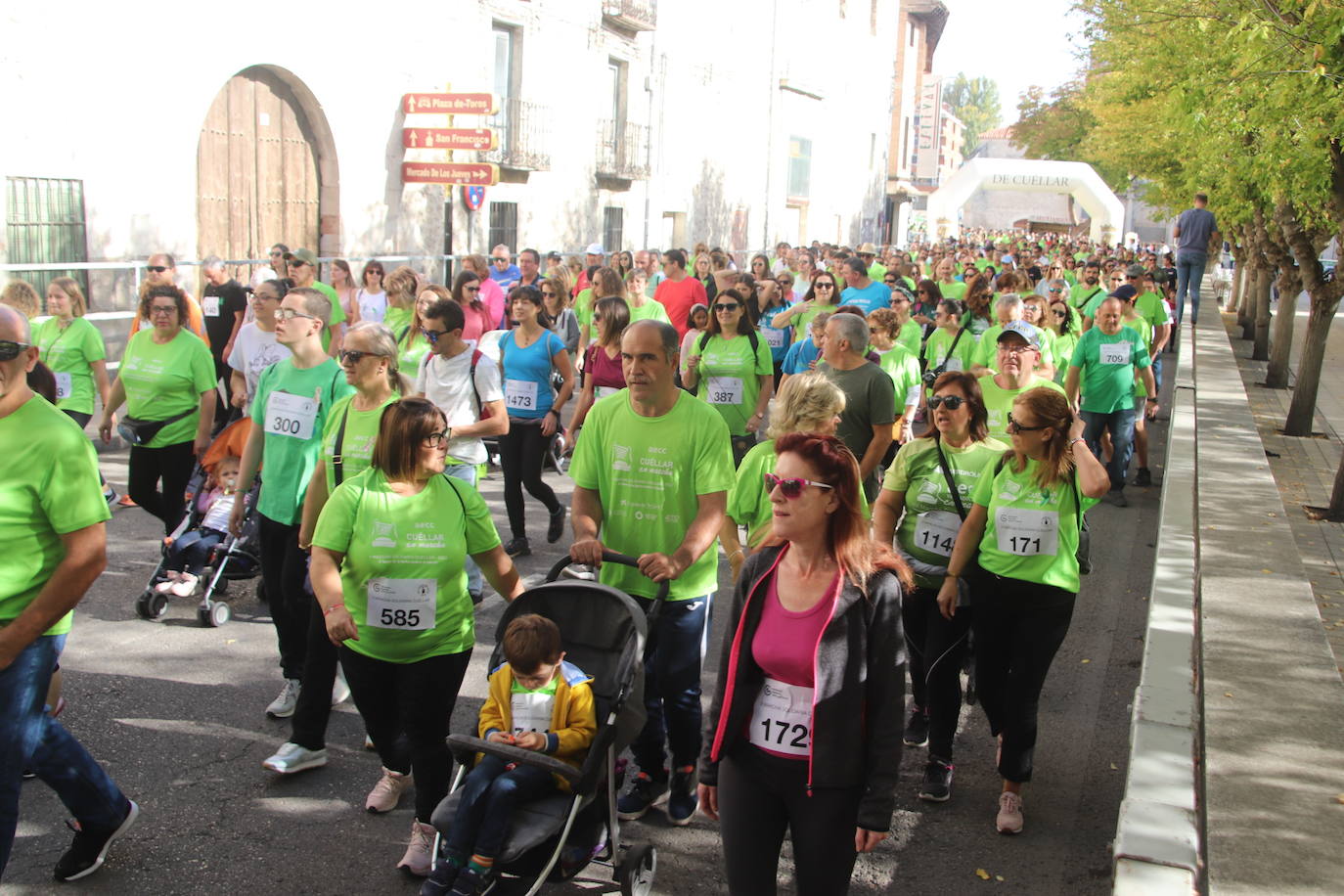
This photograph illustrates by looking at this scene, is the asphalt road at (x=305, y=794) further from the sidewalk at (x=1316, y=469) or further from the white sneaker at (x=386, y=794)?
the sidewalk at (x=1316, y=469)

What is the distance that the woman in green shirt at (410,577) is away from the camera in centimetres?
446

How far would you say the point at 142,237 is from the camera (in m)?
16.1

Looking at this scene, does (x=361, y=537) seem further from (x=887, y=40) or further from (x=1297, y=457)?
(x=887, y=40)

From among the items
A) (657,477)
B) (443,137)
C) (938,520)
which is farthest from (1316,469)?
(443,137)

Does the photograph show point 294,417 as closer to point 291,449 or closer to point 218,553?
point 291,449

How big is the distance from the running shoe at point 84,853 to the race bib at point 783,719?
2.38 metres

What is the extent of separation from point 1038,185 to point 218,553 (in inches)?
1660

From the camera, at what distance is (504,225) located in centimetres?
2486

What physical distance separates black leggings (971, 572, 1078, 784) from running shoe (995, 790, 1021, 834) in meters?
0.07

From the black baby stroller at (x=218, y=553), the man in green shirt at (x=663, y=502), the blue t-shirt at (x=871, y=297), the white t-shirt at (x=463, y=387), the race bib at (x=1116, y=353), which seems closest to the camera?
the man in green shirt at (x=663, y=502)

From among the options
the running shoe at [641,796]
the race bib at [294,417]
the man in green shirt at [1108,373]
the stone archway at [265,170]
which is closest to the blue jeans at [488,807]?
the running shoe at [641,796]

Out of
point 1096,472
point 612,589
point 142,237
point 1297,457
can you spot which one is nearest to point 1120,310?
point 1297,457

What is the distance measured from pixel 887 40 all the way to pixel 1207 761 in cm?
5457

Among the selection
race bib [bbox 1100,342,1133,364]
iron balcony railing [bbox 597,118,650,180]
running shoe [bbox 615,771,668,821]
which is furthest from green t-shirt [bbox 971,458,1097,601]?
iron balcony railing [bbox 597,118,650,180]
